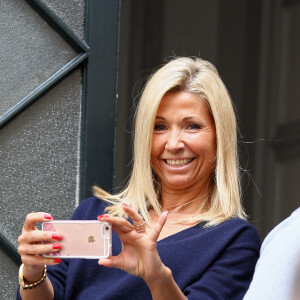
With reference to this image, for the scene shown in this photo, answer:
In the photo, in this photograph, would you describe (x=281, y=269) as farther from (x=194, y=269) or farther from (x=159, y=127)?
(x=159, y=127)

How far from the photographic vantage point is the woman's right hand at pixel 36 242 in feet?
6.26

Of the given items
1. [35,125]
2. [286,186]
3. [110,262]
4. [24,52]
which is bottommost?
[286,186]

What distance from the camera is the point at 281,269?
3.25 feet

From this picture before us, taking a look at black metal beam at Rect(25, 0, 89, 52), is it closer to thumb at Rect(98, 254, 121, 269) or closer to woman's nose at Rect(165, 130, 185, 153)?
woman's nose at Rect(165, 130, 185, 153)

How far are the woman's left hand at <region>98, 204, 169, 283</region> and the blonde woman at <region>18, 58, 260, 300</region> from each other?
169mm

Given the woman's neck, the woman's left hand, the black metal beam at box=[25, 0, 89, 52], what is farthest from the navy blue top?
the black metal beam at box=[25, 0, 89, 52]

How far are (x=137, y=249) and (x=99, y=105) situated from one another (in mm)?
861

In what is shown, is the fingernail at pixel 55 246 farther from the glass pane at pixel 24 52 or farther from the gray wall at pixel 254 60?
the gray wall at pixel 254 60

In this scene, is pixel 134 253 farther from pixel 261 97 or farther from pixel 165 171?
pixel 261 97

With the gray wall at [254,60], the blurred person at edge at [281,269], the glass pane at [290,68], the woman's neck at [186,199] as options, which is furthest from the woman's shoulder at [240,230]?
the glass pane at [290,68]

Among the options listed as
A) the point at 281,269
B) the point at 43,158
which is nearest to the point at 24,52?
the point at 43,158

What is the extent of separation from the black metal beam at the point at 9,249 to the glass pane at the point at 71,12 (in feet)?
2.35

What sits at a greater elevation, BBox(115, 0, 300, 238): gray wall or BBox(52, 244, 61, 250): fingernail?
BBox(115, 0, 300, 238): gray wall

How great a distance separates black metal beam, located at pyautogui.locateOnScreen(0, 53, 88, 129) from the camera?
259 cm
